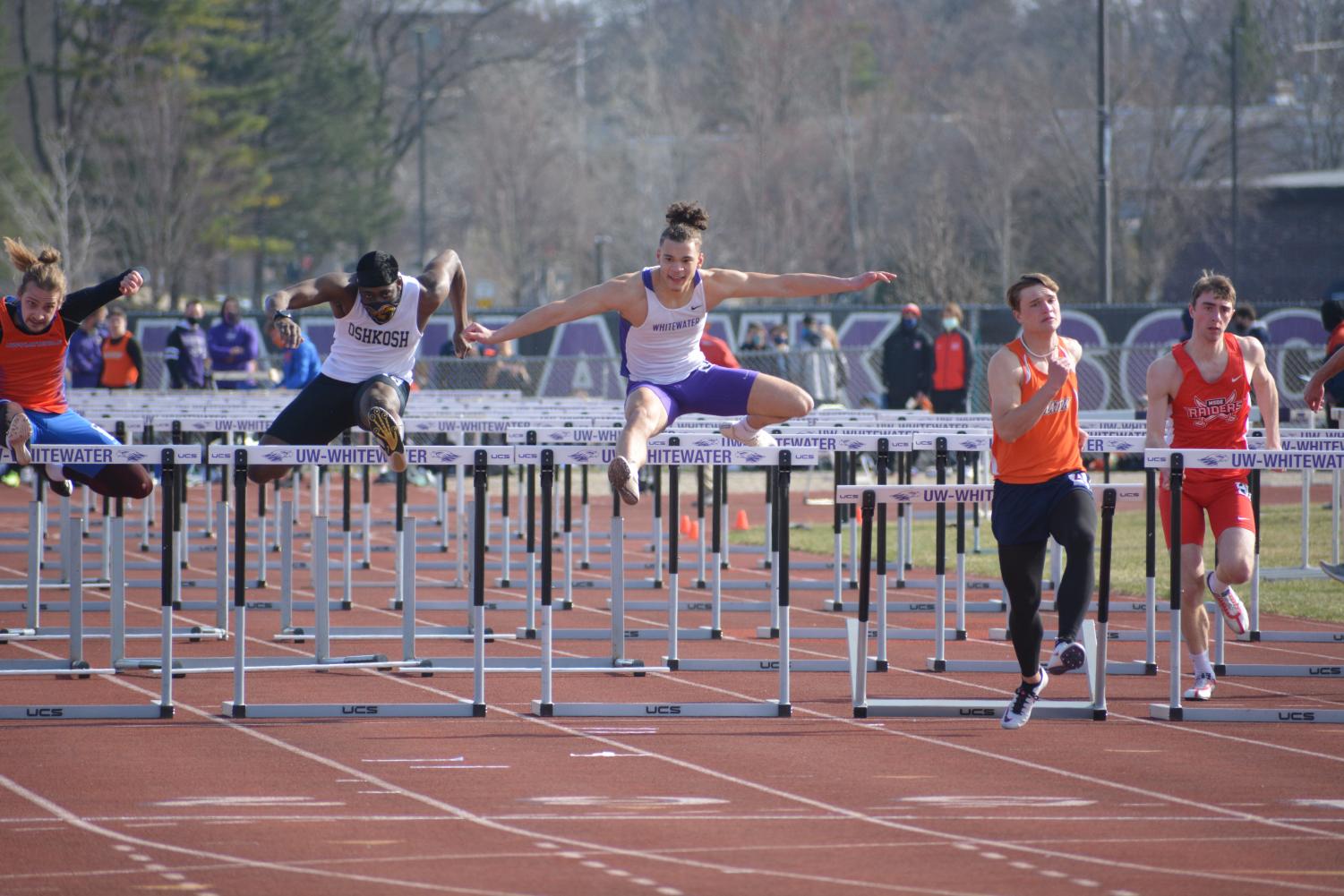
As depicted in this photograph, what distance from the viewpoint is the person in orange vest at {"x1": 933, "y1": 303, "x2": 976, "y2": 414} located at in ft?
73.8

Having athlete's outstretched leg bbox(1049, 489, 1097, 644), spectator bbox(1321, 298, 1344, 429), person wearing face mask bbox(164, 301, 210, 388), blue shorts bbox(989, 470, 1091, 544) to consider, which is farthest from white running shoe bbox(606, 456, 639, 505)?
person wearing face mask bbox(164, 301, 210, 388)

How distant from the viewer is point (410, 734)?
8.79m

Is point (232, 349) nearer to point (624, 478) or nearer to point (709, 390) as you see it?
point (709, 390)

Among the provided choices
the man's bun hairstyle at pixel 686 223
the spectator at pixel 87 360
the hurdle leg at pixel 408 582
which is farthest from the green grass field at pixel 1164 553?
the spectator at pixel 87 360

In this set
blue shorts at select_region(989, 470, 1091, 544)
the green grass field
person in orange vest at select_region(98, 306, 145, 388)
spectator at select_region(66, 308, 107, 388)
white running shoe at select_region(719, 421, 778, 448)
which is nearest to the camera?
blue shorts at select_region(989, 470, 1091, 544)

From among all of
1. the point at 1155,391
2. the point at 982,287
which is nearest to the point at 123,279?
the point at 1155,391

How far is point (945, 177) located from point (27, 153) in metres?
25.9

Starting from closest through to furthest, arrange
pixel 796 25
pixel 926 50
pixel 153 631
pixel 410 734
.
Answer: pixel 410 734 → pixel 153 631 → pixel 796 25 → pixel 926 50

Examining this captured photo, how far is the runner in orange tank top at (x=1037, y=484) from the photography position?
8.45 meters

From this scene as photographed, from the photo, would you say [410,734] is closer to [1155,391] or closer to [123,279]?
[123,279]

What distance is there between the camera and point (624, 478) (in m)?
8.98

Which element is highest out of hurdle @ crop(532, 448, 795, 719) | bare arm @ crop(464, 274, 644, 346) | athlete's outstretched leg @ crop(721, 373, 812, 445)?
bare arm @ crop(464, 274, 644, 346)

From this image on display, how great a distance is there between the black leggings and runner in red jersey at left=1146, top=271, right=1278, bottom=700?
116 cm

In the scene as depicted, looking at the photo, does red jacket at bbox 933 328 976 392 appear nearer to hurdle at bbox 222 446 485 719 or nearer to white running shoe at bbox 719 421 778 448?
white running shoe at bbox 719 421 778 448
